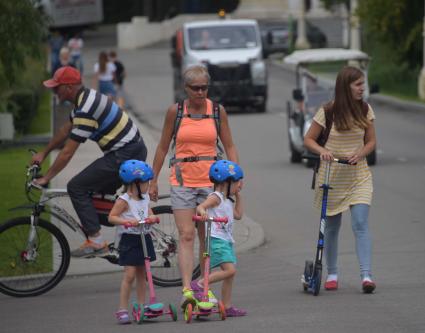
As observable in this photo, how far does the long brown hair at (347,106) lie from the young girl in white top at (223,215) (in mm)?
1150

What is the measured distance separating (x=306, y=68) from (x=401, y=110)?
11777mm

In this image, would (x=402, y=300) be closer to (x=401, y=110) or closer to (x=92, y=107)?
(x=92, y=107)

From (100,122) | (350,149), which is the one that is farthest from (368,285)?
(100,122)

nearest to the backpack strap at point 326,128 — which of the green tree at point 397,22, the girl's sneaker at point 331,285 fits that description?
the girl's sneaker at point 331,285

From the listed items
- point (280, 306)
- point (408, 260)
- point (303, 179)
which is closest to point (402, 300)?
point (280, 306)

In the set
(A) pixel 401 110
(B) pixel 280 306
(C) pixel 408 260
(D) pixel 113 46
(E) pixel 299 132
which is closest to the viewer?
(B) pixel 280 306

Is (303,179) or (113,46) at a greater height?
(303,179)

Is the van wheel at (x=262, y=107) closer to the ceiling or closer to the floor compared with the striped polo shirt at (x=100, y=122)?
closer to the floor

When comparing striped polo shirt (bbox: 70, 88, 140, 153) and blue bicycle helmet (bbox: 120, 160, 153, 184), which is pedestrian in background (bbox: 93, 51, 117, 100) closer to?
striped polo shirt (bbox: 70, 88, 140, 153)

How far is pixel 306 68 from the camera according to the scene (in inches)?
834

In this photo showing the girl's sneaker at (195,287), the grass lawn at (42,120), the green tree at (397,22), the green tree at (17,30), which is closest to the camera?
the girl's sneaker at (195,287)

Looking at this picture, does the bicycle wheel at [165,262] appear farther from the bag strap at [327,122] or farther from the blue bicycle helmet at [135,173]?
the blue bicycle helmet at [135,173]

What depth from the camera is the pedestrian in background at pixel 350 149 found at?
31.8ft

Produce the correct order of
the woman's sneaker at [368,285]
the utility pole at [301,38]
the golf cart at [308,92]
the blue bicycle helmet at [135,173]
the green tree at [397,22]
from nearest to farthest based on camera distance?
the blue bicycle helmet at [135,173], the woman's sneaker at [368,285], the golf cart at [308,92], the green tree at [397,22], the utility pole at [301,38]
